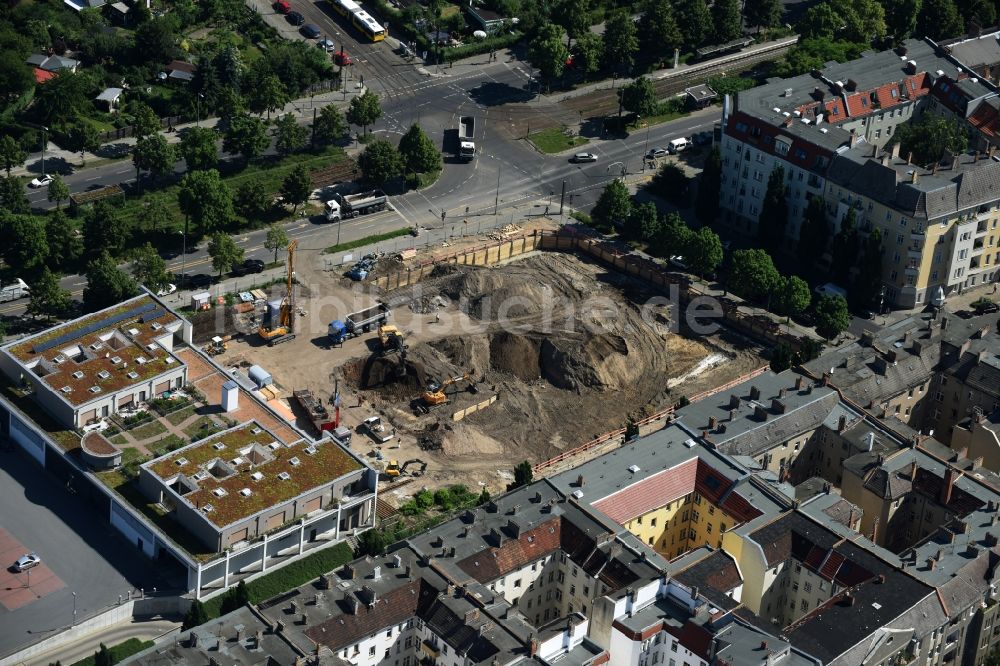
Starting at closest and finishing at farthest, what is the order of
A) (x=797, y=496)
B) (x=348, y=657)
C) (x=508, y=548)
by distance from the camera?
(x=348, y=657)
(x=508, y=548)
(x=797, y=496)

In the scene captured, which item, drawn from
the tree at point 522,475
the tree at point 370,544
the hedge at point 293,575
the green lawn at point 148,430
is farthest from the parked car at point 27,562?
the tree at point 522,475

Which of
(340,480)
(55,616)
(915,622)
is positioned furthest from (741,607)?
(55,616)

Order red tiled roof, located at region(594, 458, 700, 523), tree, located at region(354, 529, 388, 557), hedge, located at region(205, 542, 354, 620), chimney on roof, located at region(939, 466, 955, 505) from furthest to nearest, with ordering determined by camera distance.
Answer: chimney on roof, located at region(939, 466, 955, 505) → red tiled roof, located at region(594, 458, 700, 523) → tree, located at region(354, 529, 388, 557) → hedge, located at region(205, 542, 354, 620)

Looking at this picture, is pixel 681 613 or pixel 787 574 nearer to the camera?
pixel 681 613

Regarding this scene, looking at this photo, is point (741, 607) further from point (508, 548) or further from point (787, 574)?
point (508, 548)

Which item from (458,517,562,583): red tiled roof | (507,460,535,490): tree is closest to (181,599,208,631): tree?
(458,517,562,583): red tiled roof

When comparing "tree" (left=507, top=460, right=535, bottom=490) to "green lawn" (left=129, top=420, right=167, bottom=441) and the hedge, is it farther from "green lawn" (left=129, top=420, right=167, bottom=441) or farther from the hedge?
"green lawn" (left=129, top=420, right=167, bottom=441)
